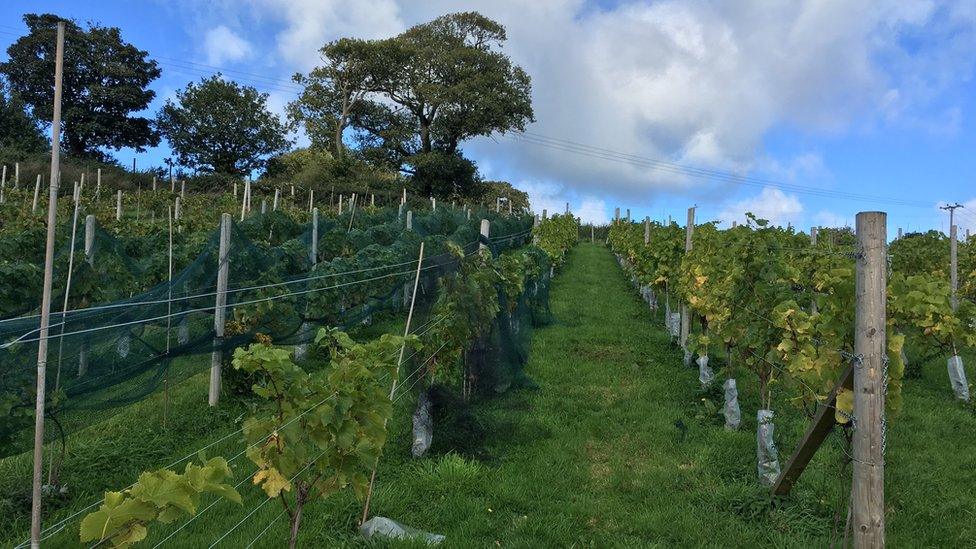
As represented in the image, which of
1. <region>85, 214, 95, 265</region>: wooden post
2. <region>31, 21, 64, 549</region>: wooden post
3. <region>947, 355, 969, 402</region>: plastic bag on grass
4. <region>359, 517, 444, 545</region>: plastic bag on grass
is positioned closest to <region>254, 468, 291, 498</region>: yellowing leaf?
<region>31, 21, 64, 549</region>: wooden post

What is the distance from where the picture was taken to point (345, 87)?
3559 centimetres

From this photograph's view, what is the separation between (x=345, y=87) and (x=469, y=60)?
23.9 ft

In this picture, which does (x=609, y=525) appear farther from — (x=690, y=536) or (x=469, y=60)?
(x=469, y=60)

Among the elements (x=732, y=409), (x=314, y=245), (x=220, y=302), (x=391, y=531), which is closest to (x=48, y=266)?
(x=391, y=531)

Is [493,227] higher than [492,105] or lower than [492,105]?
lower

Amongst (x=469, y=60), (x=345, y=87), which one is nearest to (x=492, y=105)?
(x=469, y=60)

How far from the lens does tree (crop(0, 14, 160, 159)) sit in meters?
34.0

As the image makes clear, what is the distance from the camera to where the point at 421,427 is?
15.9 ft

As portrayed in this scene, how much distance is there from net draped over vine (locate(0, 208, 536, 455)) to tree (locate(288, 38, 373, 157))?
2699 centimetres

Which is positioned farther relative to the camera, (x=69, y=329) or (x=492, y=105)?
(x=492, y=105)

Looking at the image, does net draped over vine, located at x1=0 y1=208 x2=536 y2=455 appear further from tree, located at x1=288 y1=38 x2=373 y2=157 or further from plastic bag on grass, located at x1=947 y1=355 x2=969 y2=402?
tree, located at x1=288 y1=38 x2=373 y2=157

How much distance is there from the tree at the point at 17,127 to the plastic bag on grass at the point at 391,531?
1407 inches

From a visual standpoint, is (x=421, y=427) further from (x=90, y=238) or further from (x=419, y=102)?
(x=419, y=102)

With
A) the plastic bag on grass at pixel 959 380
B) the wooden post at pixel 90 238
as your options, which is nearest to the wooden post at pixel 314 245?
the wooden post at pixel 90 238
